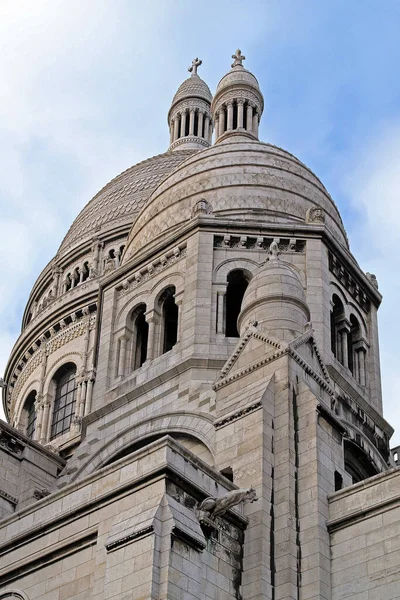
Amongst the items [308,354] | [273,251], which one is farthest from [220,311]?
[308,354]

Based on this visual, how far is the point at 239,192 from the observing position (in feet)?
133

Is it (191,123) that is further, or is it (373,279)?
(191,123)

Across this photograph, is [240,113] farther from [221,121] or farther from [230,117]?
[221,121]

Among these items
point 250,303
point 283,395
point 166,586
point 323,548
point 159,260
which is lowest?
point 166,586

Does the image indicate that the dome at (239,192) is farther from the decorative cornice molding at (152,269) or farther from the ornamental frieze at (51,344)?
the ornamental frieze at (51,344)

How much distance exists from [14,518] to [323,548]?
7.23 m

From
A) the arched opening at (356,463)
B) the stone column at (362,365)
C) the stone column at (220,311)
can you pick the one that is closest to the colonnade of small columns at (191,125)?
the stone column at (362,365)

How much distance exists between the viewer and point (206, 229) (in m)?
36.7

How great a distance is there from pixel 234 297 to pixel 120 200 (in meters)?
26.6

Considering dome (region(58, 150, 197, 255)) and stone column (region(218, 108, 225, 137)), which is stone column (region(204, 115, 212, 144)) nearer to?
dome (region(58, 150, 197, 255))

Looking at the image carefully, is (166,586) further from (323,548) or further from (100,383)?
(100,383)

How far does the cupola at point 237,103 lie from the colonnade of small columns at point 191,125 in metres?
22.0

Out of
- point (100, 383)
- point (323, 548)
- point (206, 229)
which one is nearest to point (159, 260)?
point (206, 229)

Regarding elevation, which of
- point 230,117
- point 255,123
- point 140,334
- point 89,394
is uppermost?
point 255,123
